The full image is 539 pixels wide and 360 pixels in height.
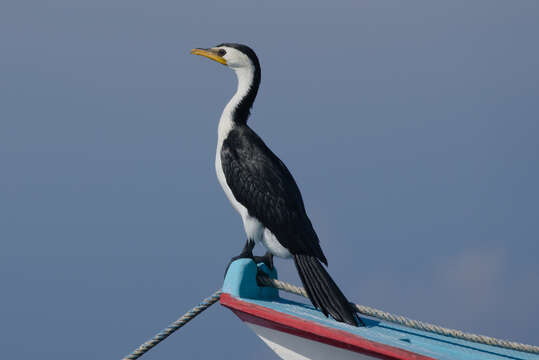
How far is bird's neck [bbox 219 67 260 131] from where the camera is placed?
17.4 ft

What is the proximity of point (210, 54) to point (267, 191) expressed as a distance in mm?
1162

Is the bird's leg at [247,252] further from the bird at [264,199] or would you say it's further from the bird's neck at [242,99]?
the bird's neck at [242,99]

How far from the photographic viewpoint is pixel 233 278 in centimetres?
484

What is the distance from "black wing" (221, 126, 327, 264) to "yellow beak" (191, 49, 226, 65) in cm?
58

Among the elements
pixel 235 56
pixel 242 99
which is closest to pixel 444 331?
pixel 242 99

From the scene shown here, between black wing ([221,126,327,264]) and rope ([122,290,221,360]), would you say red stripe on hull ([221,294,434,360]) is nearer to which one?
rope ([122,290,221,360])

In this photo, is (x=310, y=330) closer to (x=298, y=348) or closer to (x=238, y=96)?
(x=298, y=348)

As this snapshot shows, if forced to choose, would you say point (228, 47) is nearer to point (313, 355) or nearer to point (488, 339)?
point (313, 355)

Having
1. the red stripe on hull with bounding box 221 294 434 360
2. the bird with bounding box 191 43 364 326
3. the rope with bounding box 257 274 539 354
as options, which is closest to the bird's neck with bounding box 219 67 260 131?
the bird with bounding box 191 43 364 326

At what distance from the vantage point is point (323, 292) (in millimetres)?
4680

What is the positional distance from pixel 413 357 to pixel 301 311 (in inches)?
37.0

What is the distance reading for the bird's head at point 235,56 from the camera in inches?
211

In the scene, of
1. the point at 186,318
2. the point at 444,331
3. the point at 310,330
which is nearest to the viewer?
the point at 310,330

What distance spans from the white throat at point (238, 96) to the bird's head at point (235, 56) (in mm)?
34
